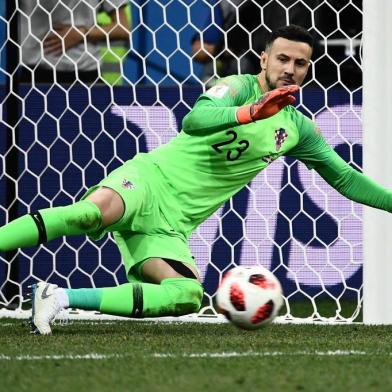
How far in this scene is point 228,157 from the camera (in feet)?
14.6

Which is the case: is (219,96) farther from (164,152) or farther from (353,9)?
(353,9)

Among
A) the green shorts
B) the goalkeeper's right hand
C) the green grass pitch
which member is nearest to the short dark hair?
the goalkeeper's right hand

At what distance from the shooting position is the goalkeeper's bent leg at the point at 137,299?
13.3ft

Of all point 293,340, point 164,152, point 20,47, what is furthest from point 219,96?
point 20,47

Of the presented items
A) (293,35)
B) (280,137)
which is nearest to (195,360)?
(280,137)

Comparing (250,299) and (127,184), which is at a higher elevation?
(127,184)

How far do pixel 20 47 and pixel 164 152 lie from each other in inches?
63.1

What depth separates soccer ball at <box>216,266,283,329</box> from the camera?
382 cm

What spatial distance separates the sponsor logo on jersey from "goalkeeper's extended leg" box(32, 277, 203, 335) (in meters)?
0.74

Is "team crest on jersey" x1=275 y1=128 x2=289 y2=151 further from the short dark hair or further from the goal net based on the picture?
the goal net

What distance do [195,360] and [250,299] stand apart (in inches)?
23.8

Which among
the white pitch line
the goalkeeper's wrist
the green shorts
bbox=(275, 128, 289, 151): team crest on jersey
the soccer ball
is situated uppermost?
the goalkeeper's wrist

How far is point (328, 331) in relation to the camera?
4.53 metres

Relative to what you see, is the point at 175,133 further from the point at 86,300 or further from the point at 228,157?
the point at 86,300
